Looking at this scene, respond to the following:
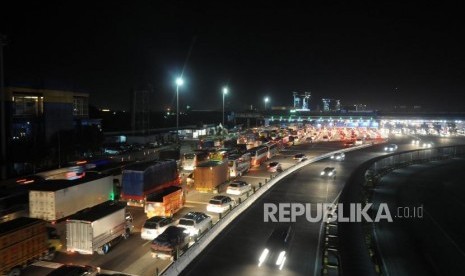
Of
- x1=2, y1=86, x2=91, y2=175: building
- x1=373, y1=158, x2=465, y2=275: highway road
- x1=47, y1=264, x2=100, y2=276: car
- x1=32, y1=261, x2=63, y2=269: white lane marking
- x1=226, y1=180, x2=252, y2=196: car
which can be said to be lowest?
x1=373, y1=158, x2=465, y2=275: highway road

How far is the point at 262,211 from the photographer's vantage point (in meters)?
19.9

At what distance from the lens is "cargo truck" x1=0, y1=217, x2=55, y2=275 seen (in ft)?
40.6

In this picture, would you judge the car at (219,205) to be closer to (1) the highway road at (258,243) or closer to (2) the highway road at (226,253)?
(2) the highway road at (226,253)

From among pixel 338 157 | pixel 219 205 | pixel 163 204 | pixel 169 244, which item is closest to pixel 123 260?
pixel 169 244

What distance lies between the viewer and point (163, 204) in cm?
1875

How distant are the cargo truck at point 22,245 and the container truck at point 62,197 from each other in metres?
3.60

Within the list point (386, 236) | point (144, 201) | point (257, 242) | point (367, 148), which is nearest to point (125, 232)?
point (144, 201)

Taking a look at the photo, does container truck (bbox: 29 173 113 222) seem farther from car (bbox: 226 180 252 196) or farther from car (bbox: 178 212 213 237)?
car (bbox: 226 180 252 196)

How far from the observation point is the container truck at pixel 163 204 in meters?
18.8

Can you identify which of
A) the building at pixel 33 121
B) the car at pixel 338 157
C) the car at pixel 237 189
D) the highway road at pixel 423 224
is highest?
the building at pixel 33 121

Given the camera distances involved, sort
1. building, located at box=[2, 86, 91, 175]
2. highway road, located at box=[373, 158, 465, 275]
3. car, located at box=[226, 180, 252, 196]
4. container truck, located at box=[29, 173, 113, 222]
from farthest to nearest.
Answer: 1. building, located at box=[2, 86, 91, 175]
2. car, located at box=[226, 180, 252, 196]
3. highway road, located at box=[373, 158, 465, 275]
4. container truck, located at box=[29, 173, 113, 222]

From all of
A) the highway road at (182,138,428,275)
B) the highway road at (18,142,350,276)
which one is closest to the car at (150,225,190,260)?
the highway road at (18,142,350,276)

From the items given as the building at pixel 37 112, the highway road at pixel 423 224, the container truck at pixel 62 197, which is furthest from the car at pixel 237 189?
the building at pixel 37 112

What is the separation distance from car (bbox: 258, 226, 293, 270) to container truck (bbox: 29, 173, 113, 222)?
11.0m
